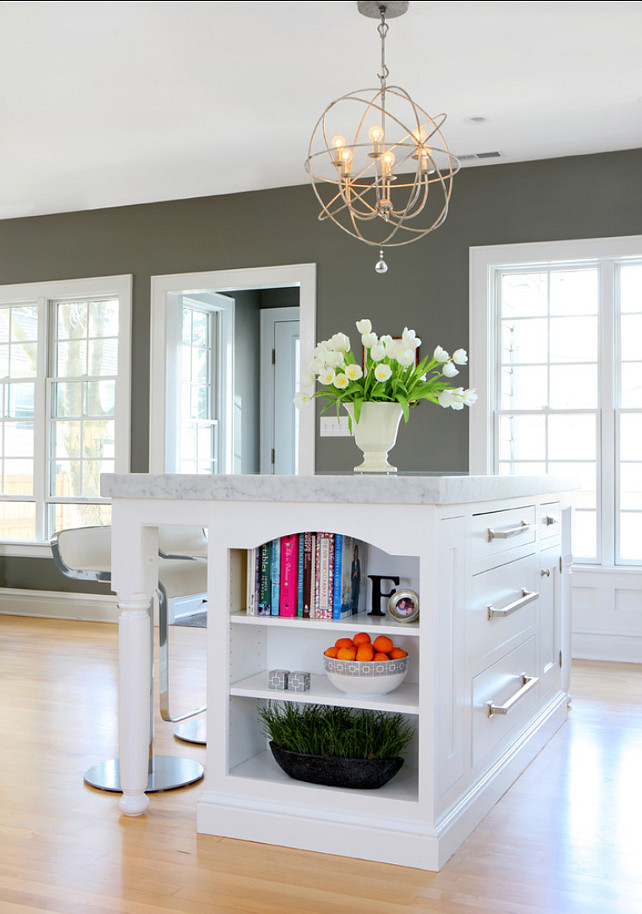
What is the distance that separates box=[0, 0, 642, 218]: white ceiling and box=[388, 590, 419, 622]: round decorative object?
2.33 m

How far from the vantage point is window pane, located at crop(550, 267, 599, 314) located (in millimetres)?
5203

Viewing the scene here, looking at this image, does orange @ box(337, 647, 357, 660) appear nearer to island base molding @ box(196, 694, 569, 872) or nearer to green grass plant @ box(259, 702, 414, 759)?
green grass plant @ box(259, 702, 414, 759)

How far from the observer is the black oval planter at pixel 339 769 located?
2332 millimetres

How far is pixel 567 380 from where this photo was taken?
207 inches

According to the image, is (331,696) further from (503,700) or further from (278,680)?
(503,700)

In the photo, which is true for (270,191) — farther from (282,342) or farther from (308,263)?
(282,342)

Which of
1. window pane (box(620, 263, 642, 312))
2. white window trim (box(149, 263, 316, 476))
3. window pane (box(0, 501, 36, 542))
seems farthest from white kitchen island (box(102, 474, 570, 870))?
window pane (box(0, 501, 36, 542))

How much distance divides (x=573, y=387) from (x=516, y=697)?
270cm

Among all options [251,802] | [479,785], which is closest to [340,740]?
[251,802]

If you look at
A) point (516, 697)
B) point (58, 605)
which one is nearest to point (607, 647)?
point (516, 697)

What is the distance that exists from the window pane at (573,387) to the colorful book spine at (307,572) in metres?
3.22

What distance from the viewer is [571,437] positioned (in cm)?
525

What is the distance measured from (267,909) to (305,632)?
787 millimetres

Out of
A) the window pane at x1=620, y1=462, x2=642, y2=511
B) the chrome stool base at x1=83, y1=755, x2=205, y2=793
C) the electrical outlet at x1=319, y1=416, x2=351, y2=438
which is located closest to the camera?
the chrome stool base at x1=83, y1=755, x2=205, y2=793
